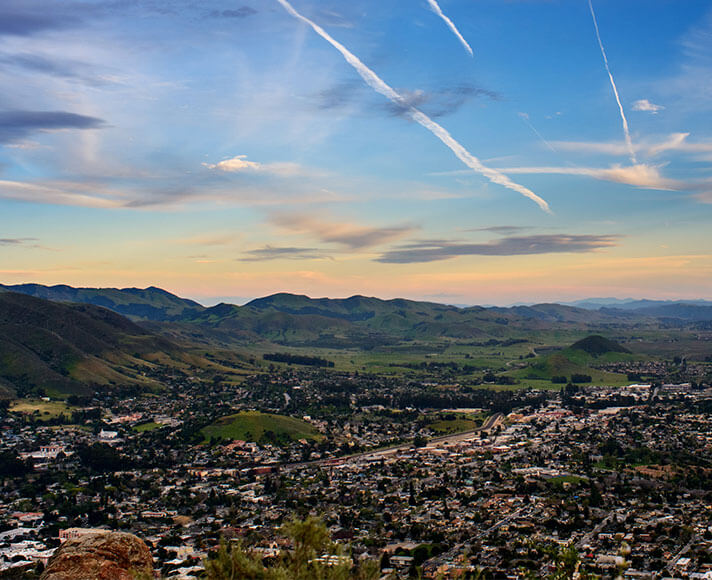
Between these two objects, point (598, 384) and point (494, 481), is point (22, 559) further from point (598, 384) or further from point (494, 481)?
point (598, 384)

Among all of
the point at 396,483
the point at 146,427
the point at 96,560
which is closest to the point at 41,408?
the point at 146,427

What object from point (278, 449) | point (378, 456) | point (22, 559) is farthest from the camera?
point (278, 449)

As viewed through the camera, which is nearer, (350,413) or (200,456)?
(200,456)

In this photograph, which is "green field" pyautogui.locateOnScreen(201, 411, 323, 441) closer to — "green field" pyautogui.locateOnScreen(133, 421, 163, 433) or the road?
"green field" pyautogui.locateOnScreen(133, 421, 163, 433)

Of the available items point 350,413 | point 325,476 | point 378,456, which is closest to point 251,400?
point 350,413

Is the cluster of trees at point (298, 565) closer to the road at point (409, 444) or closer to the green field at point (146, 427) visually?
the road at point (409, 444)

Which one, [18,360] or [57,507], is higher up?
[18,360]
